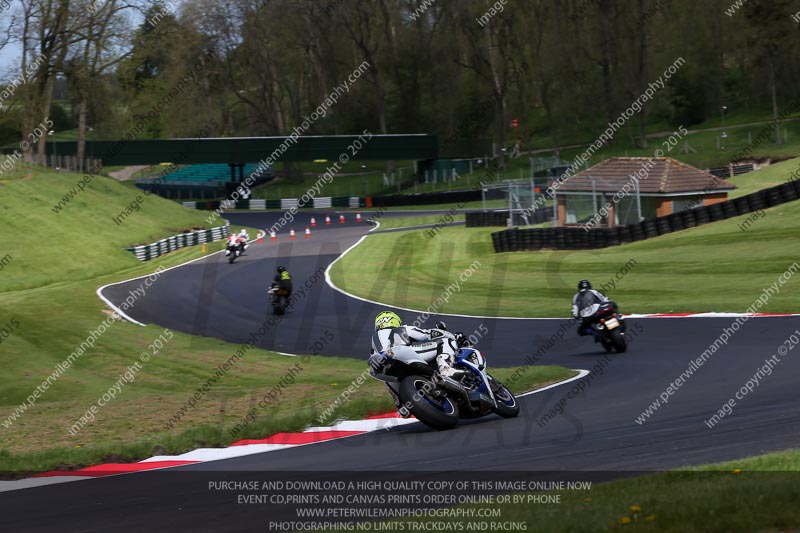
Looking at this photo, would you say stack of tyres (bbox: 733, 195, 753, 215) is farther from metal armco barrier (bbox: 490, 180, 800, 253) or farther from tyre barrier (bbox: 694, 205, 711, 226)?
tyre barrier (bbox: 694, 205, 711, 226)

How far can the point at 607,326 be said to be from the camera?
58.5ft

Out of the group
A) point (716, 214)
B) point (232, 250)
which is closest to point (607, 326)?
point (716, 214)

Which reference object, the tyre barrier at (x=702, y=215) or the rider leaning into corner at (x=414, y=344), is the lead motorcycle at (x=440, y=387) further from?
the tyre barrier at (x=702, y=215)

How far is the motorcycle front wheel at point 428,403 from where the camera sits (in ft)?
36.9

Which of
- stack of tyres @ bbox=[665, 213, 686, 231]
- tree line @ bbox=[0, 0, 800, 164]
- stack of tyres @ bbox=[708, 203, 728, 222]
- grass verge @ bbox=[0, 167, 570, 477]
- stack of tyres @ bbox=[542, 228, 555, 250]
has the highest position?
tree line @ bbox=[0, 0, 800, 164]

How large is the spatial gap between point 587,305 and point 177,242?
36491mm

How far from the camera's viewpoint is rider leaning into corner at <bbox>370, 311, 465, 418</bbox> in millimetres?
11578

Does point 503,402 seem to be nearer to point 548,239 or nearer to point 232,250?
point 548,239

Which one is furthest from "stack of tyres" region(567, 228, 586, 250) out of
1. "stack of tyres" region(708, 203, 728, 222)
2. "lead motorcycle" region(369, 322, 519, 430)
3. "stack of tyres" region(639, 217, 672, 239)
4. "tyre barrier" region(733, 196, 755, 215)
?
"lead motorcycle" region(369, 322, 519, 430)

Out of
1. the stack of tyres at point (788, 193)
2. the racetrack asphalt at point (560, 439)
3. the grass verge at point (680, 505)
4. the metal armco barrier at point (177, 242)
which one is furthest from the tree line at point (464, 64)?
the grass verge at point (680, 505)

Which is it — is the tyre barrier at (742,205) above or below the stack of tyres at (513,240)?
above

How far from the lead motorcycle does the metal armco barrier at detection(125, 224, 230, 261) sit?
36018 millimetres

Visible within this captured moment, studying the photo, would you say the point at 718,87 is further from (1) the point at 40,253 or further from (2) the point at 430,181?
(1) the point at 40,253

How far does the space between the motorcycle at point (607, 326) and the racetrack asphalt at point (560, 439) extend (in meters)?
0.30
